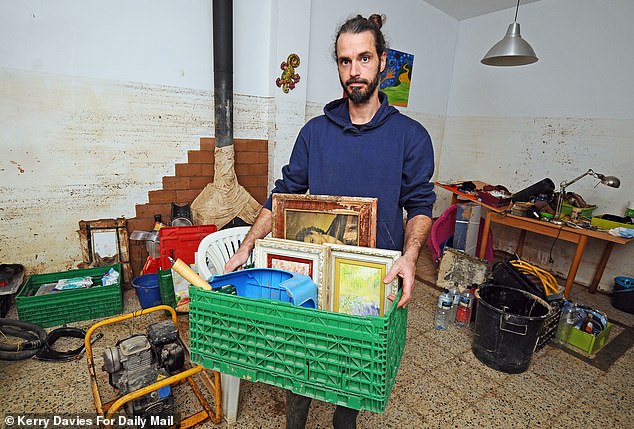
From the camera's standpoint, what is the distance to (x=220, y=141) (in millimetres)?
2848

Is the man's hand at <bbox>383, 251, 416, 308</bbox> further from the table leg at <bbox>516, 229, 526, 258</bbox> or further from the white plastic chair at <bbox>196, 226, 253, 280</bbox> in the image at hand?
the table leg at <bbox>516, 229, 526, 258</bbox>

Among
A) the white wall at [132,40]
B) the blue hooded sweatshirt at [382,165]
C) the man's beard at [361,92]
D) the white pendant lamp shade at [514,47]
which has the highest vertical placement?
the white pendant lamp shade at [514,47]

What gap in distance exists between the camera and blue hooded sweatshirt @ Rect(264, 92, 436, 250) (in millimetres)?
1278

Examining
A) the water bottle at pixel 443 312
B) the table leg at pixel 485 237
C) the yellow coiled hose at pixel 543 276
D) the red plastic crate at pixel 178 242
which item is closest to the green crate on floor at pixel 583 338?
the yellow coiled hose at pixel 543 276

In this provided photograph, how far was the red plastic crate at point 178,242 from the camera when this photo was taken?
8.21 feet

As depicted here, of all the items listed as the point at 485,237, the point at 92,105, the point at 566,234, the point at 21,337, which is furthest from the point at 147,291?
the point at 566,234

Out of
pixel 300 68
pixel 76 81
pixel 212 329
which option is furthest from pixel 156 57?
pixel 212 329

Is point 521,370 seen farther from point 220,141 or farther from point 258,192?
point 220,141

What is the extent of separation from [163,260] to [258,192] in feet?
3.62

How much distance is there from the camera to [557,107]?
3.62 metres

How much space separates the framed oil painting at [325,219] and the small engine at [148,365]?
2.86 ft

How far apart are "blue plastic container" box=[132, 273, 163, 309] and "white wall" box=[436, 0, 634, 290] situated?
389cm

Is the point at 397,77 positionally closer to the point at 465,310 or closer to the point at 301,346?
the point at 465,310

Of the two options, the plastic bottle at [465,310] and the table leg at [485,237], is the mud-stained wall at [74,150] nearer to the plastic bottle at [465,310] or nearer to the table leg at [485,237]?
the plastic bottle at [465,310]
